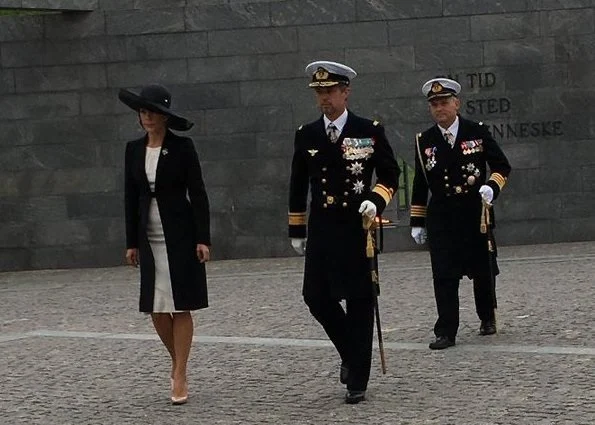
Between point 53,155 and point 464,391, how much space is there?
927 centimetres

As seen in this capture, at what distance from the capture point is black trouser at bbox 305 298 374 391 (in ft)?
25.1

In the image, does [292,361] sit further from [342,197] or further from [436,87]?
[436,87]

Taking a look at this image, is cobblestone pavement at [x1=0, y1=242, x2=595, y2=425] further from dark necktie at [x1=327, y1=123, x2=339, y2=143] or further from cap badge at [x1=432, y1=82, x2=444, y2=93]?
cap badge at [x1=432, y1=82, x2=444, y2=93]

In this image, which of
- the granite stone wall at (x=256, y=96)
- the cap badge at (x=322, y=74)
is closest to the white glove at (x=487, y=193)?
the cap badge at (x=322, y=74)

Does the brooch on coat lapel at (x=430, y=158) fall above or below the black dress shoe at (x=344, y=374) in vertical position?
above

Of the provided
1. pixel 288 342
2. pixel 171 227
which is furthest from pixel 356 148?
pixel 288 342

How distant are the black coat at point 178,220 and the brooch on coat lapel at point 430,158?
6.94 ft

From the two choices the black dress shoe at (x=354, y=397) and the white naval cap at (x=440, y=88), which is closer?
the black dress shoe at (x=354, y=397)

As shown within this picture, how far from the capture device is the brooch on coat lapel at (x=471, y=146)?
963cm

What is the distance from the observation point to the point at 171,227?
7.98m

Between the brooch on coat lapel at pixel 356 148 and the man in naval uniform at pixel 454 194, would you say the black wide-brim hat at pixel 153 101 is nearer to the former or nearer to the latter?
the brooch on coat lapel at pixel 356 148

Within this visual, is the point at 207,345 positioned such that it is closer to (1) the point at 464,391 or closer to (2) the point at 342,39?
(1) the point at 464,391

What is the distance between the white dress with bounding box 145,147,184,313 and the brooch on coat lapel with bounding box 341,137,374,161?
3.47 ft

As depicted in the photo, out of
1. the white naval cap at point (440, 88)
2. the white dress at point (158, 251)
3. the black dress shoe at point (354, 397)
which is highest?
the white naval cap at point (440, 88)
